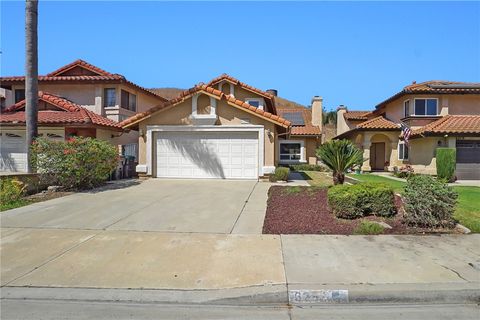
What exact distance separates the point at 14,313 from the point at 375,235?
5879mm

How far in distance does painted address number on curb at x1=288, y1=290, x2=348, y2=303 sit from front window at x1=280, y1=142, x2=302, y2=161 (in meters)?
26.3

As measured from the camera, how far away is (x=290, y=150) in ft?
100

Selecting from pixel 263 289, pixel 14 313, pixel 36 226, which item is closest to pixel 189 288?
pixel 263 289

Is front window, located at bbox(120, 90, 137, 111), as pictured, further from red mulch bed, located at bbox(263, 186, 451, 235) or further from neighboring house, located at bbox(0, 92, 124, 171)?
red mulch bed, located at bbox(263, 186, 451, 235)

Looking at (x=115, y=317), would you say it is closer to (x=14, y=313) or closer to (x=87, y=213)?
(x=14, y=313)

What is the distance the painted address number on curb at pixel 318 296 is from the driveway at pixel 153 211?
2.79 meters

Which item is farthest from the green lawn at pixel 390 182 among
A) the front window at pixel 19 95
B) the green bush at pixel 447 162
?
the front window at pixel 19 95

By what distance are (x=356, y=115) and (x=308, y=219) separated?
29.9 m

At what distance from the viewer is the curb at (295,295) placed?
4.20 meters

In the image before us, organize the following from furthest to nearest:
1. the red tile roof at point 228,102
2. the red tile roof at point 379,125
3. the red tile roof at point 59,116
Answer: the red tile roof at point 379,125, the red tile roof at point 59,116, the red tile roof at point 228,102

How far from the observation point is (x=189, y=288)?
14.5ft

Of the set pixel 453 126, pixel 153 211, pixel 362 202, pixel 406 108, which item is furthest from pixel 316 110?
pixel 153 211

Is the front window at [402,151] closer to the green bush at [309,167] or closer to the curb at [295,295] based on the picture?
the green bush at [309,167]

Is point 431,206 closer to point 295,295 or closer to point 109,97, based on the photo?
point 295,295
